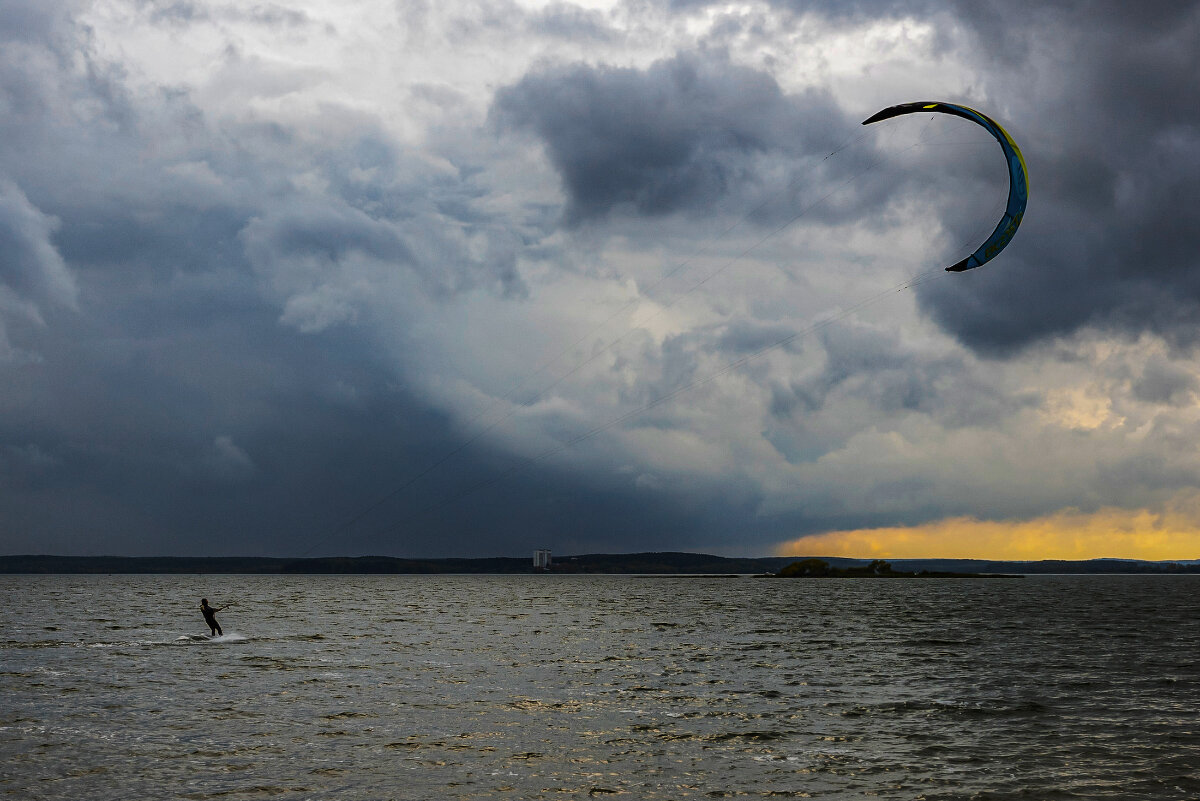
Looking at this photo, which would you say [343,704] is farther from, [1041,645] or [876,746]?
[1041,645]

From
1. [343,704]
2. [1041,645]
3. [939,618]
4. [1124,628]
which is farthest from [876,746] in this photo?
[939,618]

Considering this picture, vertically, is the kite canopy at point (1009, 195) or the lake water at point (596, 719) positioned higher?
the kite canopy at point (1009, 195)

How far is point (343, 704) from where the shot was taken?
104ft

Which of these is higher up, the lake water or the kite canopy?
the kite canopy

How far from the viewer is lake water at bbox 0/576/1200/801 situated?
20734 millimetres

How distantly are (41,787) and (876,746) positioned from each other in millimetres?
19949

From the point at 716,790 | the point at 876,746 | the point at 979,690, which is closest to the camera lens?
the point at 716,790

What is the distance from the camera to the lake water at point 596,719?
68.0 feet

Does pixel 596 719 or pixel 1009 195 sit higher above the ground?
pixel 1009 195

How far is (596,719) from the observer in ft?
94.4

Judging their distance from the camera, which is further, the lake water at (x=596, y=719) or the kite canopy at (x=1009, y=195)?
the kite canopy at (x=1009, y=195)

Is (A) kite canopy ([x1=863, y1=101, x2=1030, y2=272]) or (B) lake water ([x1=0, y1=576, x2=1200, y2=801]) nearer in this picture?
(B) lake water ([x1=0, y1=576, x2=1200, y2=801])

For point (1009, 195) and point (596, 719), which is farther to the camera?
point (1009, 195)

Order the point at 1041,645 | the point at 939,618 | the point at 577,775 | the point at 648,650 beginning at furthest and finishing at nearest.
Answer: the point at 939,618
the point at 1041,645
the point at 648,650
the point at 577,775
